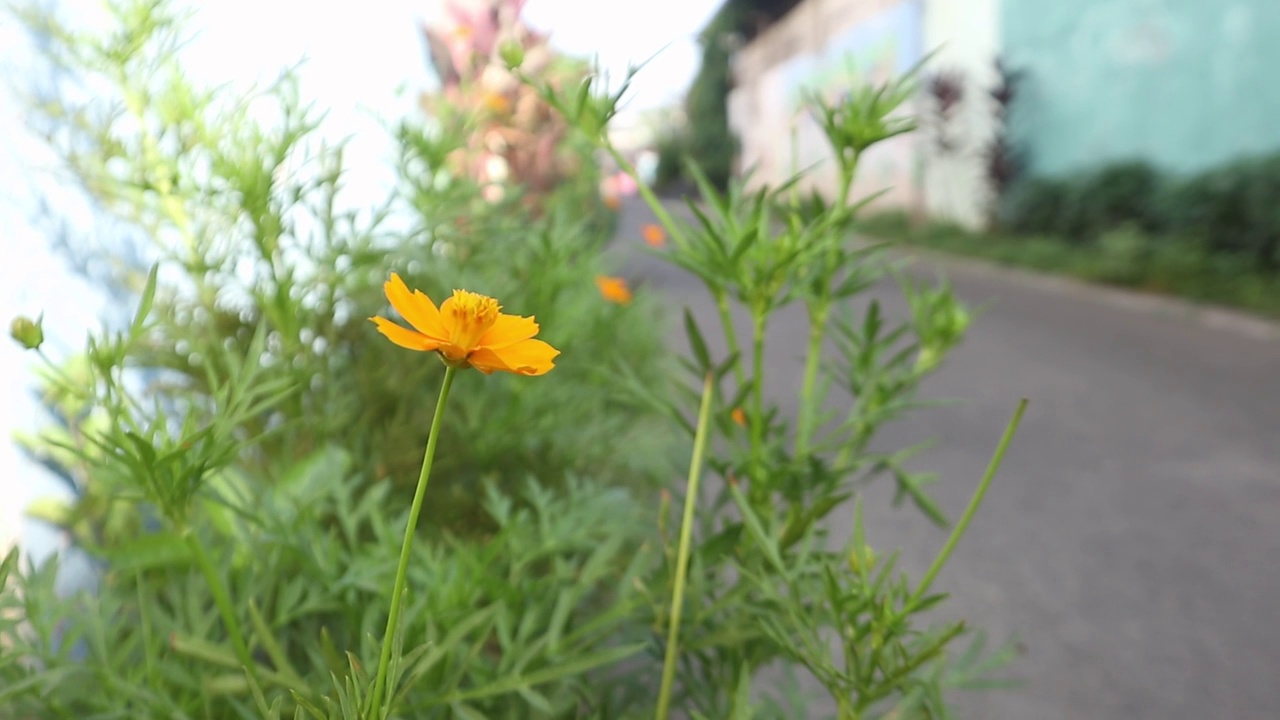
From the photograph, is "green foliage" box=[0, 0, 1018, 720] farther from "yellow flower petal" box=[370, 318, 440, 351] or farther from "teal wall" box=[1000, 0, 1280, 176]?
"teal wall" box=[1000, 0, 1280, 176]

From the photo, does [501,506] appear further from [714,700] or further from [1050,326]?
[1050,326]

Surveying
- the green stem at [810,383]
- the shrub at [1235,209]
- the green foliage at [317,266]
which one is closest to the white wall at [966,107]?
the shrub at [1235,209]

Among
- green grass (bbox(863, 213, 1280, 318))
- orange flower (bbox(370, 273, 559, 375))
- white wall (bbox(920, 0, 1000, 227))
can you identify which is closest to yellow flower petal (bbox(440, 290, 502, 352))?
orange flower (bbox(370, 273, 559, 375))

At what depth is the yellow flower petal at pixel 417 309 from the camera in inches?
13.3

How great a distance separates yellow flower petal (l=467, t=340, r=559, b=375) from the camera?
0.34 metres

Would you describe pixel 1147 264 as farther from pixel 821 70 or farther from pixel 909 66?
pixel 821 70

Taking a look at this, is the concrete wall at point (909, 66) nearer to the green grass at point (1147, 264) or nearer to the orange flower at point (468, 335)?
the green grass at point (1147, 264)

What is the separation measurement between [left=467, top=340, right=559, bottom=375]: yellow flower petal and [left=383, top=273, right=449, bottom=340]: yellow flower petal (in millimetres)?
15

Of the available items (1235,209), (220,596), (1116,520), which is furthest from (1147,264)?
(220,596)

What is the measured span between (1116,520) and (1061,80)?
20.4 feet

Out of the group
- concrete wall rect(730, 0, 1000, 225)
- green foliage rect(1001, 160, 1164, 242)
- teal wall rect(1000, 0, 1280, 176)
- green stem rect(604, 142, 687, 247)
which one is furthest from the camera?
concrete wall rect(730, 0, 1000, 225)

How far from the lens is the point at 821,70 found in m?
11.5

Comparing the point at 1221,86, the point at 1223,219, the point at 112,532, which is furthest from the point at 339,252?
the point at 1221,86

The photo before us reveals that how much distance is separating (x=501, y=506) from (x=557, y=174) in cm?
241
